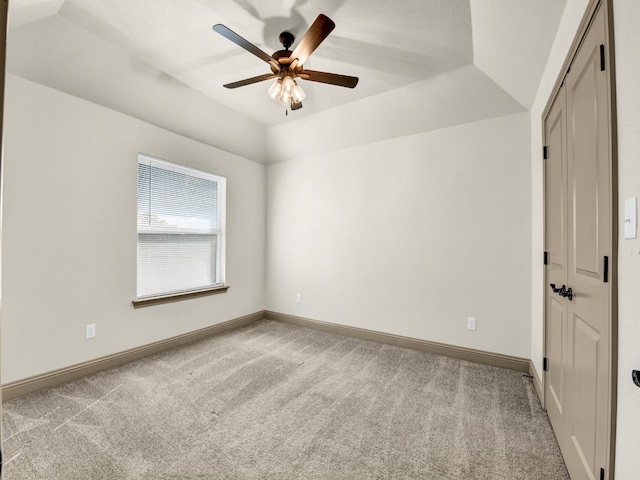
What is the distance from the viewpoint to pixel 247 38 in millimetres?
2490

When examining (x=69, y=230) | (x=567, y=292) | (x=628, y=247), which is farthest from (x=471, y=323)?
(x=69, y=230)

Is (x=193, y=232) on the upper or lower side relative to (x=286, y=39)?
lower

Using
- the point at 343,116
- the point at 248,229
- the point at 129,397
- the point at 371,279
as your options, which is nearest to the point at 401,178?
the point at 343,116

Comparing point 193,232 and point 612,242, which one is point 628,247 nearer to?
point 612,242

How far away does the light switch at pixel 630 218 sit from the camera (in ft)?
3.51

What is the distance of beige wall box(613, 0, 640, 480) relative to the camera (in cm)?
106

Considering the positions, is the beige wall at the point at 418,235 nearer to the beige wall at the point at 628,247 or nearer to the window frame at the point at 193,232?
the window frame at the point at 193,232

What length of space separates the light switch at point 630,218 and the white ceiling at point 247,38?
1278 mm

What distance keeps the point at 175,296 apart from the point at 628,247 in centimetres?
351

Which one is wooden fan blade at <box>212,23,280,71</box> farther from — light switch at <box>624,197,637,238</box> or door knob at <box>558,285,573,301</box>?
door knob at <box>558,285,573,301</box>

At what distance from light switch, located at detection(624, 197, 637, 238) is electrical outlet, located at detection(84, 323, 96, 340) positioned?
3.52m

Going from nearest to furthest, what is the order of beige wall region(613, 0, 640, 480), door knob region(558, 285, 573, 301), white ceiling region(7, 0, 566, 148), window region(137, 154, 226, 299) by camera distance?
beige wall region(613, 0, 640, 480), door knob region(558, 285, 573, 301), white ceiling region(7, 0, 566, 148), window region(137, 154, 226, 299)

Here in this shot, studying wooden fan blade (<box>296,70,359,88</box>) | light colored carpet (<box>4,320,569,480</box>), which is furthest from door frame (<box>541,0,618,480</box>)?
wooden fan blade (<box>296,70,359,88</box>)

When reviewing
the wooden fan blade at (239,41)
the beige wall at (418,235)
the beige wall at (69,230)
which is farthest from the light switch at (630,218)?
the beige wall at (69,230)
